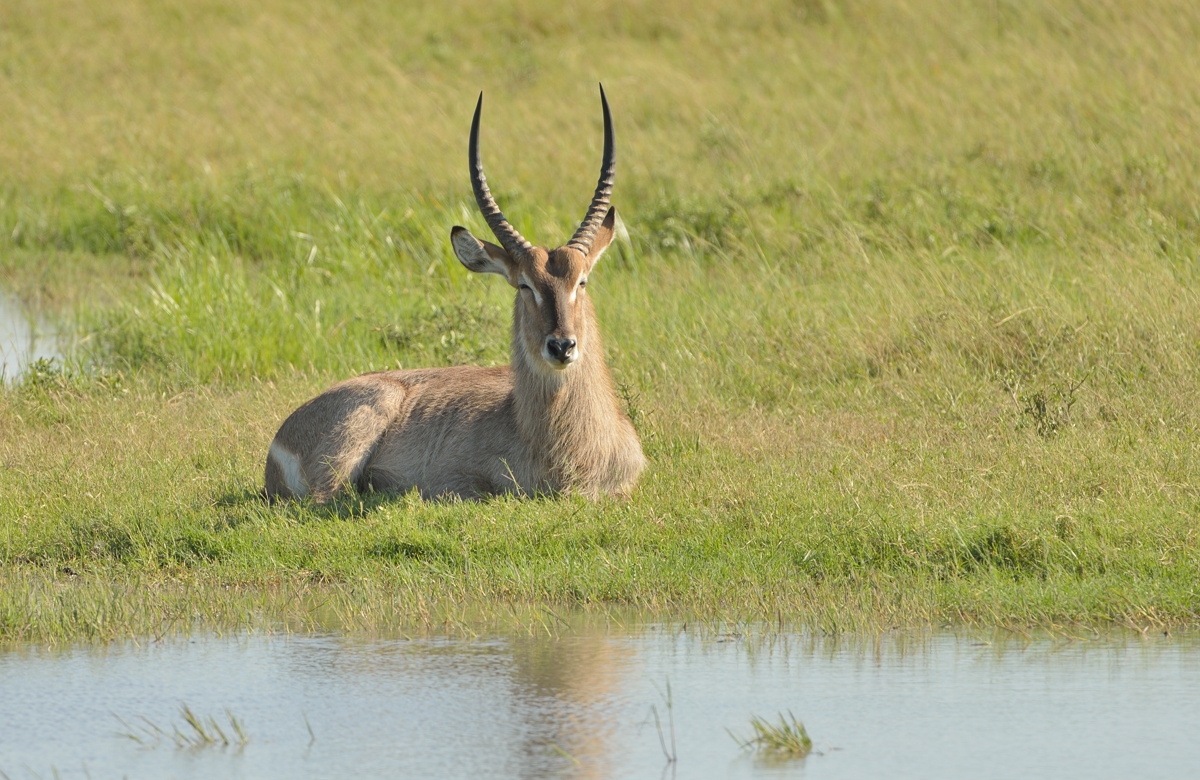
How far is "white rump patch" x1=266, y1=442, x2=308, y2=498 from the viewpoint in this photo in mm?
7672

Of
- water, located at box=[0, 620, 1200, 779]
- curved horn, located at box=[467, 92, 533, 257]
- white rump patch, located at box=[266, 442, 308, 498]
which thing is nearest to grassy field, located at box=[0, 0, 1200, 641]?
white rump patch, located at box=[266, 442, 308, 498]

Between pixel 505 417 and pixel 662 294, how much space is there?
378 cm

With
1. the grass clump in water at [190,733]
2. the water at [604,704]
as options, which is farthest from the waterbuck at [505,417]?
the grass clump in water at [190,733]

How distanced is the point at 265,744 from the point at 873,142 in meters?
11.5

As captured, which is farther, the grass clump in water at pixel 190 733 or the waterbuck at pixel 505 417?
the waterbuck at pixel 505 417

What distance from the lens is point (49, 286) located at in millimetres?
13773

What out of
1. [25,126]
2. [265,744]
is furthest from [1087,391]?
[25,126]

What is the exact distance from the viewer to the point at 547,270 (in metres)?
7.21

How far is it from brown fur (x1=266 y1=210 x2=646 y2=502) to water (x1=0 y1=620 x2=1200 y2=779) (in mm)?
1955

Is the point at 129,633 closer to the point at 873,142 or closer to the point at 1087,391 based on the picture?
the point at 1087,391

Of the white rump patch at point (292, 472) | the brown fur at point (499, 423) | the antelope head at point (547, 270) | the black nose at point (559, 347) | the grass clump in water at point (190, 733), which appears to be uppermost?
the antelope head at point (547, 270)

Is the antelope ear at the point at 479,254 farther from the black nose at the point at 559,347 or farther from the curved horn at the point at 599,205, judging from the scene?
the black nose at the point at 559,347

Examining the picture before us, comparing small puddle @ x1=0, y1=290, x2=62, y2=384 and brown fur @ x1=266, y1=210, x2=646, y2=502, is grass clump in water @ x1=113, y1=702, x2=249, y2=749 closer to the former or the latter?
brown fur @ x1=266, y1=210, x2=646, y2=502

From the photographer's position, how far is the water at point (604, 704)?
4.15m
